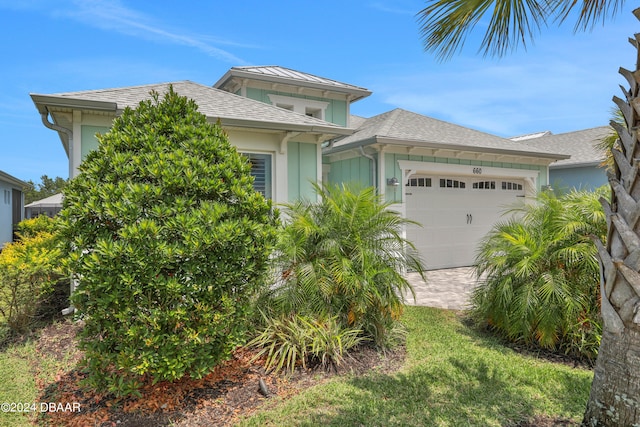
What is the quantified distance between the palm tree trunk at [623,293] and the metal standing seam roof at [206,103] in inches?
203

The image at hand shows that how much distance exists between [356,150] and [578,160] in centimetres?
1031

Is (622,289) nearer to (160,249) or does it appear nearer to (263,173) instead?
(160,249)

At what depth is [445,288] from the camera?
8375mm

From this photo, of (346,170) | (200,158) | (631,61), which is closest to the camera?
(631,61)

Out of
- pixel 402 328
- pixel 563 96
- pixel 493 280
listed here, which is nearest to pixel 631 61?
pixel 493 280

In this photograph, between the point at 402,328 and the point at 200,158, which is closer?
the point at 200,158

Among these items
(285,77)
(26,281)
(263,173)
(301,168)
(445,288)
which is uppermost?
(285,77)

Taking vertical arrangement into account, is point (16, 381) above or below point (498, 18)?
below

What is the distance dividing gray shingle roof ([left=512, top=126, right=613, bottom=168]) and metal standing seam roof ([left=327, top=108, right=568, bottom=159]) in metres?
3.14

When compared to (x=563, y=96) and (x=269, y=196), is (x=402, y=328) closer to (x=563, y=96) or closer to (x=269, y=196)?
(x=269, y=196)

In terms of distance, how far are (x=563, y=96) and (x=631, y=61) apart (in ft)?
25.6

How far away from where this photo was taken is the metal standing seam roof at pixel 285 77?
10438 mm

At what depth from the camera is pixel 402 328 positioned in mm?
5363

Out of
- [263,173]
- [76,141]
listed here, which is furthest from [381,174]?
[76,141]
